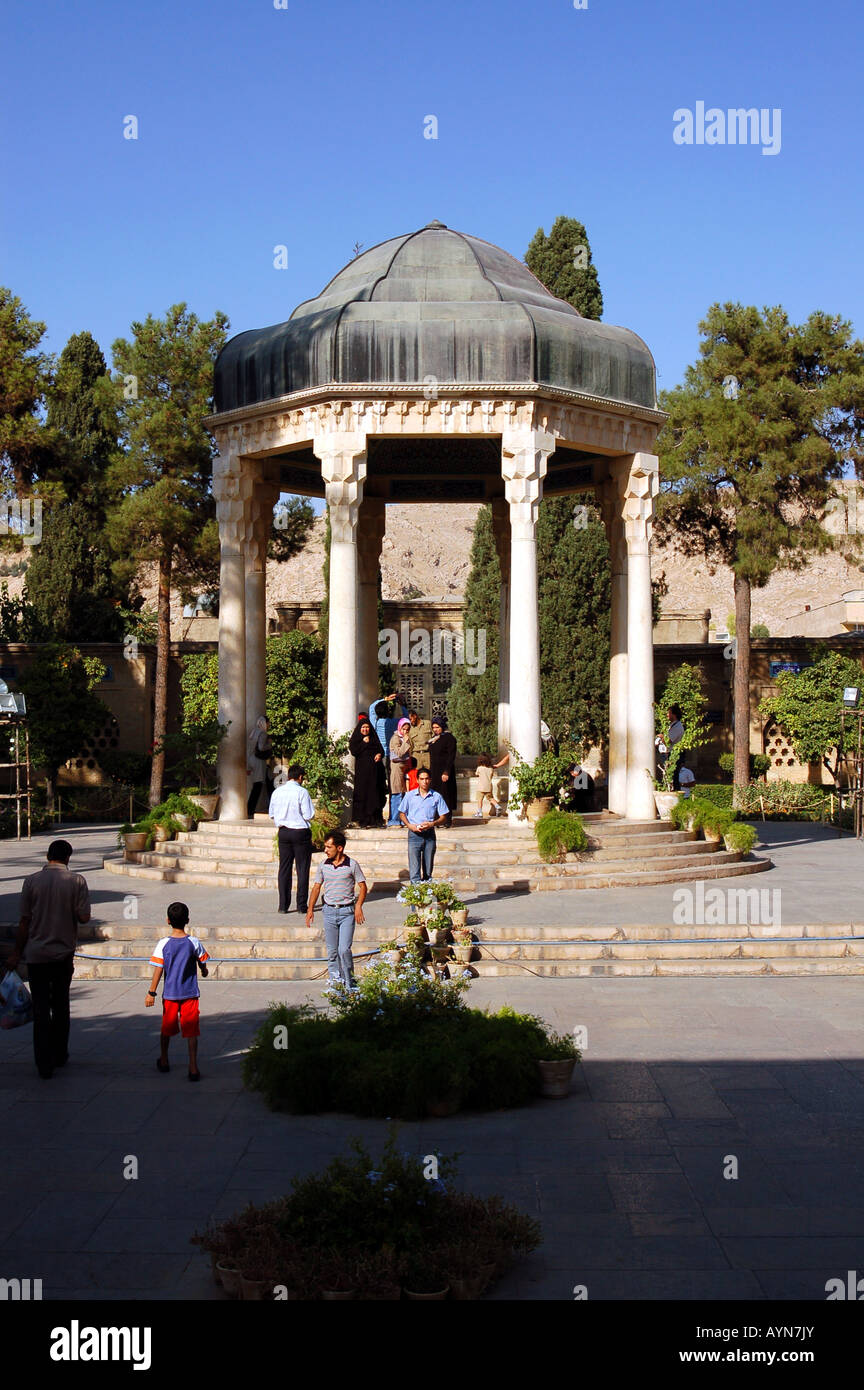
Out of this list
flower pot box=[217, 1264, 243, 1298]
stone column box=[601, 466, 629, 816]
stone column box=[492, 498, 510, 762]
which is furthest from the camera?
stone column box=[492, 498, 510, 762]

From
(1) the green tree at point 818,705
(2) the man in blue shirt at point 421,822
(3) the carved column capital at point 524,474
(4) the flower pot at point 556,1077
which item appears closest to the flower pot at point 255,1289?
(4) the flower pot at point 556,1077

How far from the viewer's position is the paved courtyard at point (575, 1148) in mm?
5355

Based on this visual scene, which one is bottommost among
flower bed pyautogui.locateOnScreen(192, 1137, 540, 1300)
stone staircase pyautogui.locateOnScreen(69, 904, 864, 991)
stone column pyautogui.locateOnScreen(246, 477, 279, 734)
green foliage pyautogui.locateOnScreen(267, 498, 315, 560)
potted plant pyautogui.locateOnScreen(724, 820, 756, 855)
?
stone staircase pyautogui.locateOnScreen(69, 904, 864, 991)

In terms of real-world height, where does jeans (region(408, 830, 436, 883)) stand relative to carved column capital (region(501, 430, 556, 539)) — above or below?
below

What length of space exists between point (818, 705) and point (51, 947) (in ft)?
79.9

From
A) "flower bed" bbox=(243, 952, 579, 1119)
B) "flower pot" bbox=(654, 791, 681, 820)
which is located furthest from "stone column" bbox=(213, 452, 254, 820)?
"flower bed" bbox=(243, 952, 579, 1119)

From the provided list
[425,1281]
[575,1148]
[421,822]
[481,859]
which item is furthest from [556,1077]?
[481,859]

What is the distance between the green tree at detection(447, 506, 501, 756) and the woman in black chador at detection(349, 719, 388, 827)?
1402 cm

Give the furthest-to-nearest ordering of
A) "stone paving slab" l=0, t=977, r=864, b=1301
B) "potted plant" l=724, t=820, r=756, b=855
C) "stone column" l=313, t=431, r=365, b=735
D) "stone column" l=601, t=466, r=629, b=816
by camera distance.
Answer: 1. "stone column" l=601, t=466, r=629, b=816
2. "potted plant" l=724, t=820, r=756, b=855
3. "stone column" l=313, t=431, r=365, b=735
4. "stone paving slab" l=0, t=977, r=864, b=1301

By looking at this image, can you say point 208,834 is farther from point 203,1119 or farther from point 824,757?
point 824,757

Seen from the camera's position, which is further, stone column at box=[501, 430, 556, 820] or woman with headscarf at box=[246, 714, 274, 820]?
woman with headscarf at box=[246, 714, 274, 820]

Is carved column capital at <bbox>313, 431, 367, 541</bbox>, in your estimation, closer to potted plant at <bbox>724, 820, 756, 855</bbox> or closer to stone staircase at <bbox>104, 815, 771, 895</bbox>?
stone staircase at <bbox>104, 815, 771, 895</bbox>

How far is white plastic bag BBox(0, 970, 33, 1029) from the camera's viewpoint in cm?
809

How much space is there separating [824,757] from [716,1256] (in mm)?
26391
